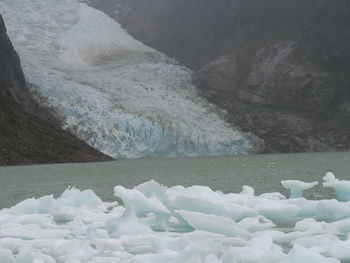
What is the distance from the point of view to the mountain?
7925 centimetres

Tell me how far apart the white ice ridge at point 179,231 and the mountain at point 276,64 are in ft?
195

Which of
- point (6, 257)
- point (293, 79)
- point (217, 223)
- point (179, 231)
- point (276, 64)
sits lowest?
point (6, 257)

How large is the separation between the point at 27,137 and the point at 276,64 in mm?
41406

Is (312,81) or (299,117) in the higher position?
(312,81)

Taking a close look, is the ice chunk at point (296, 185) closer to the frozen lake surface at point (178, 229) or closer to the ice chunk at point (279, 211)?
the frozen lake surface at point (178, 229)

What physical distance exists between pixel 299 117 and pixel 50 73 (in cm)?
3566

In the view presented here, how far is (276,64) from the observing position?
8825 centimetres

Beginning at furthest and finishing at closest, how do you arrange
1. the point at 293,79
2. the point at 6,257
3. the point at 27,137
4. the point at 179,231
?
the point at 293,79, the point at 27,137, the point at 179,231, the point at 6,257

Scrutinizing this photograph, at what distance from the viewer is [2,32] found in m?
71.8

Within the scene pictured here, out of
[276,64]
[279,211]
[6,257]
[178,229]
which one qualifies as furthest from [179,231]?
[276,64]

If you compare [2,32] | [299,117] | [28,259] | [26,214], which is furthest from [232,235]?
[299,117]

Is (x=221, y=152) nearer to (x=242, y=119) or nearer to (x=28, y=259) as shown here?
(x=242, y=119)

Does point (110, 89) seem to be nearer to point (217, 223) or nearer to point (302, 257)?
point (217, 223)

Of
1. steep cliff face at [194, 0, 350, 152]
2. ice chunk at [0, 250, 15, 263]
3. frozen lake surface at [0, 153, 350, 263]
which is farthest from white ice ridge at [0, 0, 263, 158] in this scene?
ice chunk at [0, 250, 15, 263]
